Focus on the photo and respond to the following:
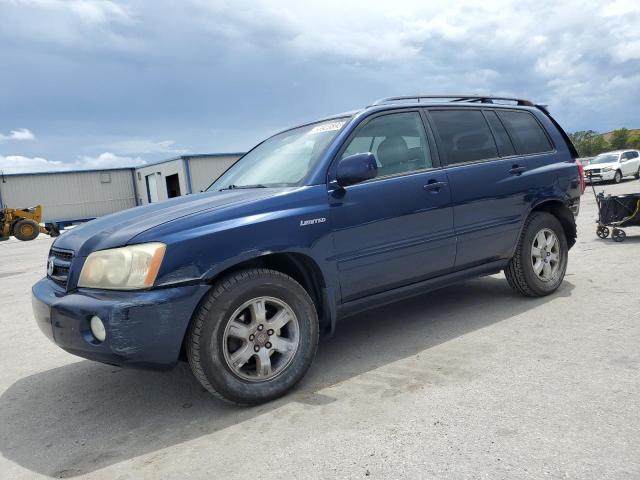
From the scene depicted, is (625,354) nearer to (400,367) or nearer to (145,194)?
(400,367)

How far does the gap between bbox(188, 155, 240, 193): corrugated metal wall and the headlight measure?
2765 cm

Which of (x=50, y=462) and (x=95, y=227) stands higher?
(x=95, y=227)

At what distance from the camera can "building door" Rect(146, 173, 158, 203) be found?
112 feet

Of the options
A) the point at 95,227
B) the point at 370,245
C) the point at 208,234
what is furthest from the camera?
the point at 370,245

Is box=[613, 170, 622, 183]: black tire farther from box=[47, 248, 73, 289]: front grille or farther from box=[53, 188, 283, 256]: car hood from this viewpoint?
box=[47, 248, 73, 289]: front grille

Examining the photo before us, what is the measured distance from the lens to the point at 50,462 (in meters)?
2.41

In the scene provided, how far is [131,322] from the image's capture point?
8.05 feet

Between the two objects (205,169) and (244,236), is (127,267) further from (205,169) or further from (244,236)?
(205,169)

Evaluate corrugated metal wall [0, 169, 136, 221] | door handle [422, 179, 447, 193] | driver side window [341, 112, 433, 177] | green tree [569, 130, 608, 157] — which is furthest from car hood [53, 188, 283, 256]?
green tree [569, 130, 608, 157]

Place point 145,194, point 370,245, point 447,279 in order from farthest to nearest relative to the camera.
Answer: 1. point 145,194
2. point 447,279
3. point 370,245

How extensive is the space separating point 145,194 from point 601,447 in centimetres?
3666

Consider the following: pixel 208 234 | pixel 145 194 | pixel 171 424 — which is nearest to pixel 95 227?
pixel 208 234

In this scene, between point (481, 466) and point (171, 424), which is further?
point (171, 424)

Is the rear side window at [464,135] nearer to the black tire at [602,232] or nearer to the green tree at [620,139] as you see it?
the black tire at [602,232]
